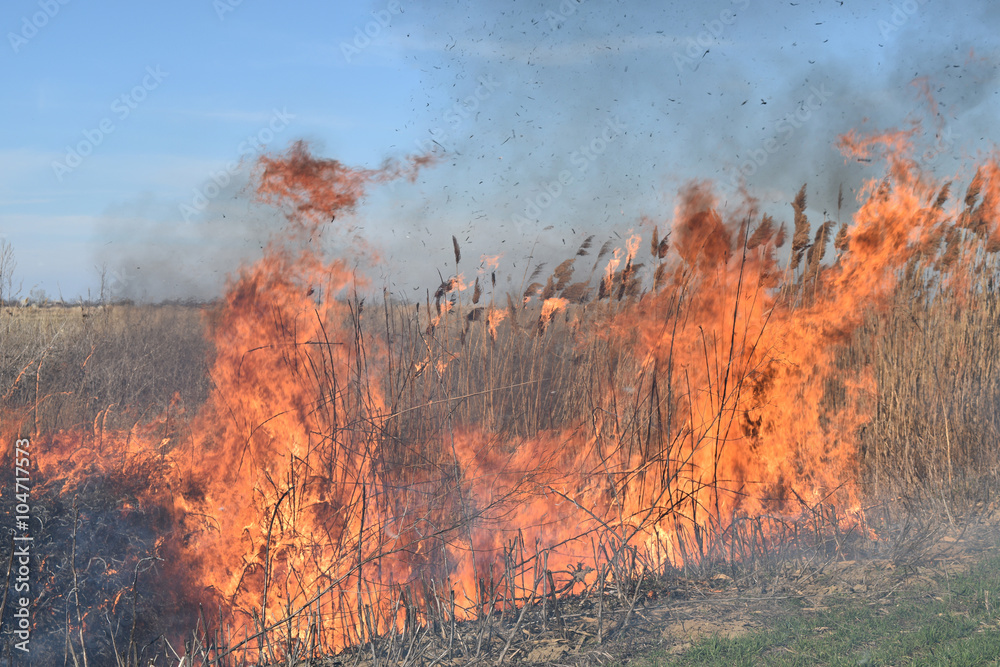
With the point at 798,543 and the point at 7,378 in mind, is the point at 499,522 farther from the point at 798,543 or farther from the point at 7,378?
the point at 7,378

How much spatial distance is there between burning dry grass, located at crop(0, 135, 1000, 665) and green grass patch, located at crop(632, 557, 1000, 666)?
703 millimetres

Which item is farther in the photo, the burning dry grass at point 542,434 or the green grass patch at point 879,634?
the burning dry grass at point 542,434

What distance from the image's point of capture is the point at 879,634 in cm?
423

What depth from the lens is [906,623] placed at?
4395 mm

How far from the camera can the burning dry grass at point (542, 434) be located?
5.24 m

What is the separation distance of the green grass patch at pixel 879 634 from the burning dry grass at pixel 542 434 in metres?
0.70

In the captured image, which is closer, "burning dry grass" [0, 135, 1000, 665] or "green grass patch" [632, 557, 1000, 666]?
"green grass patch" [632, 557, 1000, 666]

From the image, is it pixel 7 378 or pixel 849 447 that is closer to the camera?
pixel 849 447

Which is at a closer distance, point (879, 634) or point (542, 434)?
point (879, 634)

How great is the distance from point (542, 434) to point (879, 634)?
292 centimetres

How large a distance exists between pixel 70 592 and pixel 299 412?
78.6 inches

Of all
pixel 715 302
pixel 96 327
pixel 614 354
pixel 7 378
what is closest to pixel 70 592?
pixel 614 354

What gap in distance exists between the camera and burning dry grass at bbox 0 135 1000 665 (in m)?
5.24

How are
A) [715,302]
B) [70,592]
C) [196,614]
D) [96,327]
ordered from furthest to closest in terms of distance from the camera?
[96,327], [715,302], [196,614], [70,592]
